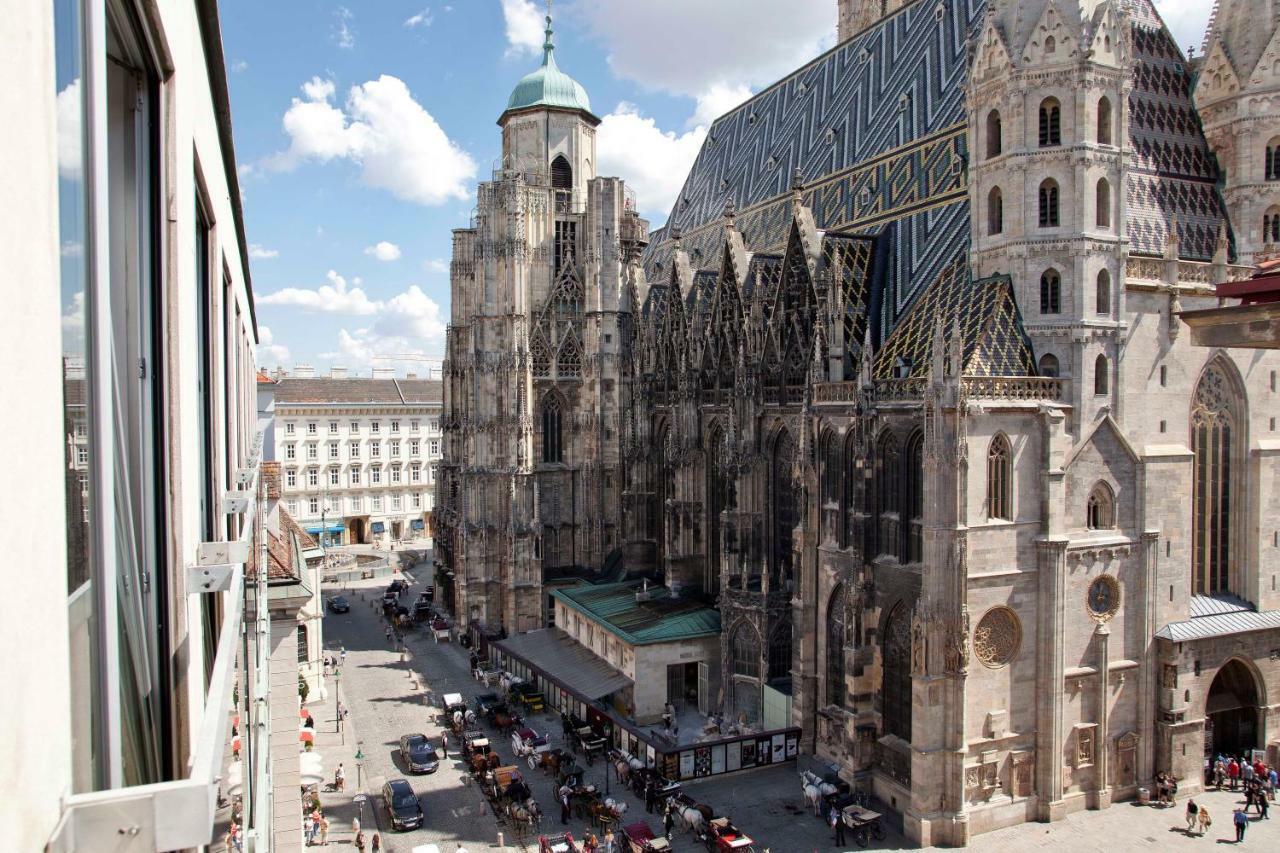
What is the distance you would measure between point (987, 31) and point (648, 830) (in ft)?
102

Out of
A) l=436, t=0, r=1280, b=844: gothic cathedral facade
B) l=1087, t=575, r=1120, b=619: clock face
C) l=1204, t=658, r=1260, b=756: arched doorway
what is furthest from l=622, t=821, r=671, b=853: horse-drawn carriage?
l=1204, t=658, r=1260, b=756: arched doorway

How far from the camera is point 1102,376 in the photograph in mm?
33938

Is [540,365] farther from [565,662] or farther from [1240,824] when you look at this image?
[1240,824]

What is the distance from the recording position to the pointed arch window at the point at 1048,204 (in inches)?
1344

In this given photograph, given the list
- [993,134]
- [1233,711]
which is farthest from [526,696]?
[993,134]

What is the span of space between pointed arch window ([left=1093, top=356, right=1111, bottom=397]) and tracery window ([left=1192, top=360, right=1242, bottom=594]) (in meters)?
4.80

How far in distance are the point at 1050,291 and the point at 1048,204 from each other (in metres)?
3.20

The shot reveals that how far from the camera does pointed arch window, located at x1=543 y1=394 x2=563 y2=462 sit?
5981 cm

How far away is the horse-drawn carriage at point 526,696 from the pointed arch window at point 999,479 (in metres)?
24.2

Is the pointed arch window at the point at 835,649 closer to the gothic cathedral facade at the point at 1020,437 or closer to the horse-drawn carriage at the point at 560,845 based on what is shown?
the gothic cathedral facade at the point at 1020,437

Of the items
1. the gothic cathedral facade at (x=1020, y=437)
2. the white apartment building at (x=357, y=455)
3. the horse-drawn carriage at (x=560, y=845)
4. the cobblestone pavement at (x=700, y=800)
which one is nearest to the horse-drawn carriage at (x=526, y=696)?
the cobblestone pavement at (x=700, y=800)

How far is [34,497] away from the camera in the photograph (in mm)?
2672

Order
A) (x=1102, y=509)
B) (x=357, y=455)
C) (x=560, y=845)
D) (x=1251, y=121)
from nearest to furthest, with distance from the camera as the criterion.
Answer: (x=560, y=845) → (x=1102, y=509) → (x=1251, y=121) → (x=357, y=455)

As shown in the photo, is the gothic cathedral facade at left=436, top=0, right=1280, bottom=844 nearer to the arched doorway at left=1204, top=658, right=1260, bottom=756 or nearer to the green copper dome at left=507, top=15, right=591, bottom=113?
the arched doorway at left=1204, top=658, right=1260, bottom=756
